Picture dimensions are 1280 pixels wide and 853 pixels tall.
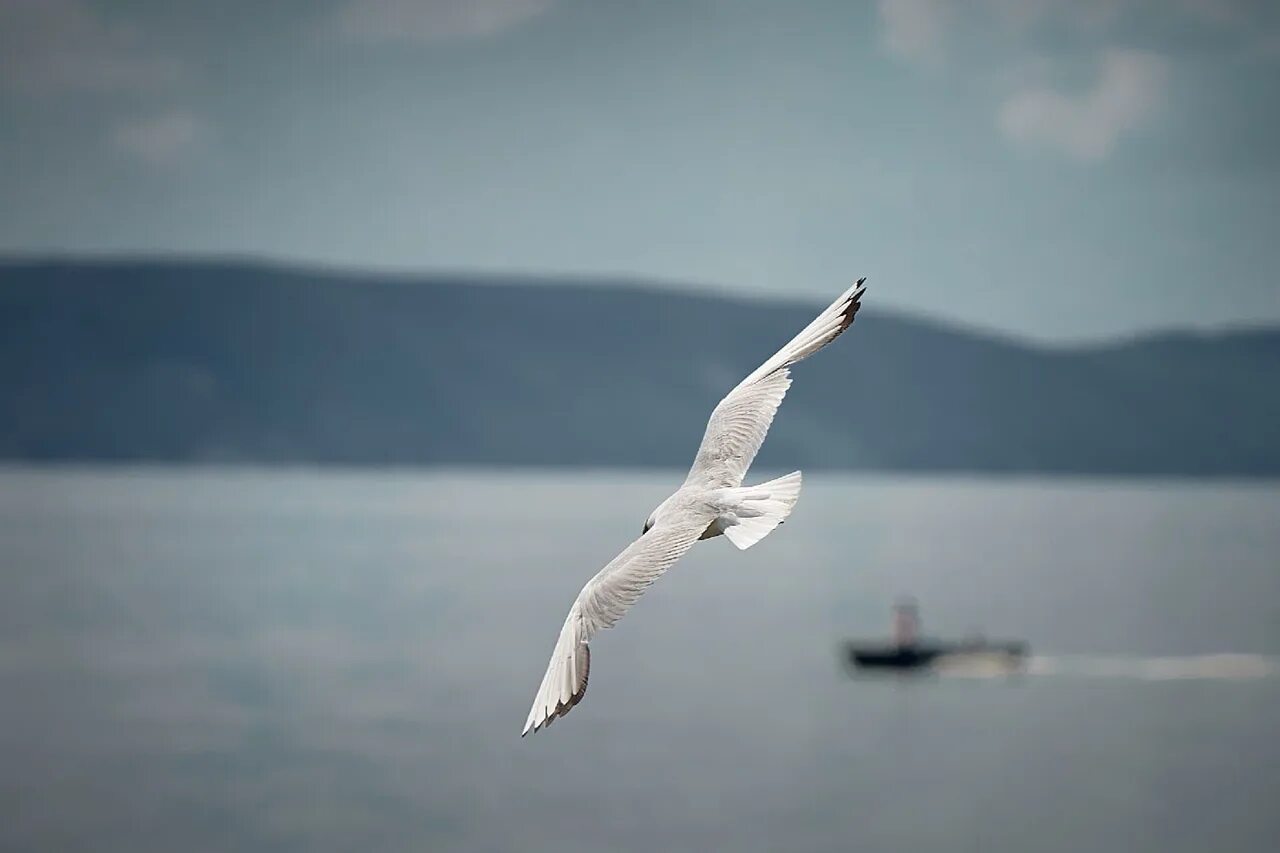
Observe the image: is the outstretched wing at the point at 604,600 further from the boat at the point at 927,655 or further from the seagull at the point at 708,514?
the boat at the point at 927,655

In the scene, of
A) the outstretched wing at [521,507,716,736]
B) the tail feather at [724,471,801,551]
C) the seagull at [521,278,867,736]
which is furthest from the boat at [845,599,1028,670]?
the outstretched wing at [521,507,716,736]

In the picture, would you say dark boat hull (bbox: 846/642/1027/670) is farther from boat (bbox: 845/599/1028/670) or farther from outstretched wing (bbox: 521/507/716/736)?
outstretched wing (bbox: 521/507/716/736)

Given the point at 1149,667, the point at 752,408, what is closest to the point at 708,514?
the point at 752,408

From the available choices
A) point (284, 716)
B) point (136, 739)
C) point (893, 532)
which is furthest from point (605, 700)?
point (893, 532)

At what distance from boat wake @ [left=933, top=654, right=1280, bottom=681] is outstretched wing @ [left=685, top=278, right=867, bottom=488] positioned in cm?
6162

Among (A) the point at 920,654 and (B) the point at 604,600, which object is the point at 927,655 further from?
(B) the point at 604,600

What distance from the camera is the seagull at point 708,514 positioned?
1070 cm

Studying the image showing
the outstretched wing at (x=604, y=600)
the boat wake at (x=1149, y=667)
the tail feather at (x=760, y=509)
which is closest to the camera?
the outstretched wing at (x=604, y=600)

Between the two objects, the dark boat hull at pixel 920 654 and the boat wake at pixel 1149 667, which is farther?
the boat wake at pixel 1149 667

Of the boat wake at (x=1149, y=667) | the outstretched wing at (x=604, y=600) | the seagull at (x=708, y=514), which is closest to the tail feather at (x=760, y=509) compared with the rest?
the seagull at (x=708, y=514)

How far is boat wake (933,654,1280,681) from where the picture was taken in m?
76.4

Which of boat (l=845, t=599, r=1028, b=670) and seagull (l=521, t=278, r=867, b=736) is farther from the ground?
boat (l=845, t=599, r=1028, b=670)

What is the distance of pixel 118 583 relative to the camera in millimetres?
111062

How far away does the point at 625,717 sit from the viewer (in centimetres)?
6319
